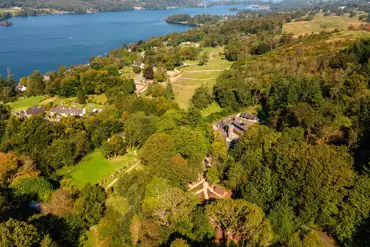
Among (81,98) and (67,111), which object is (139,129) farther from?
(81,98)

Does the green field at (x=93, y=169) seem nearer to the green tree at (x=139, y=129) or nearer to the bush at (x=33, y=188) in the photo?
the green tree at (x=139, y=129)

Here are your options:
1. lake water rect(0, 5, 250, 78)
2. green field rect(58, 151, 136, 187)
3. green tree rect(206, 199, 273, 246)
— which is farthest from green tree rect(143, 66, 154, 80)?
green tree rect(206, 199, 273, 246)

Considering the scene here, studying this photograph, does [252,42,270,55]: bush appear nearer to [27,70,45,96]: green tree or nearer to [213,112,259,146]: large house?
[213,112,259,146]: large house

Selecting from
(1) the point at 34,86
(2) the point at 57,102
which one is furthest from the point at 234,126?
(1) the point at 34,86

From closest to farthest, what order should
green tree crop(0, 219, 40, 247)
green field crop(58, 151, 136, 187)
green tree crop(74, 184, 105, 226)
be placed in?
green tree crop(0, 219, 40, 247), green tree crop(74, 184, 105, 226), green field crop(58, 151, 136, 187)

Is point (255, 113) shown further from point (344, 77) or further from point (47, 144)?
point (47, 144)

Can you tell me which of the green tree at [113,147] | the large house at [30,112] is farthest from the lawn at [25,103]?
the green tree at [113,147]

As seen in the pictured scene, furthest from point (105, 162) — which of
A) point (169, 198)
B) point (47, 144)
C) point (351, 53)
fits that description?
point (351, 53)
